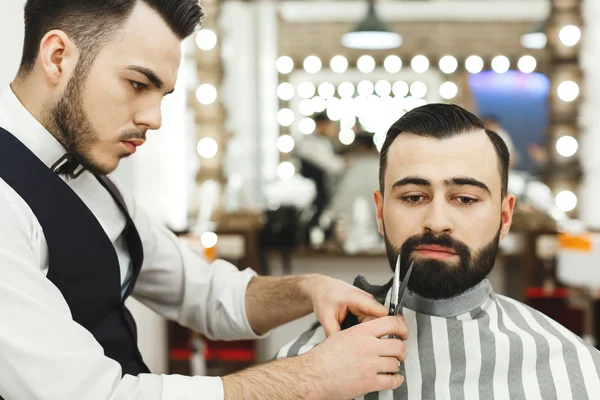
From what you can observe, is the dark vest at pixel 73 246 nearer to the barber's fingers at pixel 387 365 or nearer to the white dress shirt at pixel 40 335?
the white dress shirt at pixel 40 335

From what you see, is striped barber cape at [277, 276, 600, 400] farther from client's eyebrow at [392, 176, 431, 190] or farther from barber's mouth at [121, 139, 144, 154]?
barber's mouth at [121, 139, 144, 154]

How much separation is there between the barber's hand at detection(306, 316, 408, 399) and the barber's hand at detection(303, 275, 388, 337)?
0.10 metres

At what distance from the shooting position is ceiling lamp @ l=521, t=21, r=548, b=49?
6126 millimetres

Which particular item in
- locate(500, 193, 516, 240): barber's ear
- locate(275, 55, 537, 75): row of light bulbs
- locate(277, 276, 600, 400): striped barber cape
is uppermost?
locate(275, 55, 537, 75): row of light bulbs

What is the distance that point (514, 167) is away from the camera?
640 centimetres

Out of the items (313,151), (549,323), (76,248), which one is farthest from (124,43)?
(313,151)

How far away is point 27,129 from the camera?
4.60 ft

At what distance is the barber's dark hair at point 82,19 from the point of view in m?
1.38

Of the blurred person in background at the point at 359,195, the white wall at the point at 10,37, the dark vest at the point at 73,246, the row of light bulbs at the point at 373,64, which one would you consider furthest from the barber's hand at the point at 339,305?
the row of light bulbs at the point at 373,64

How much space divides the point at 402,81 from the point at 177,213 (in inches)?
120

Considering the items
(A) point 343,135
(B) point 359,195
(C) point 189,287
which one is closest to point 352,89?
(A) point 343,135

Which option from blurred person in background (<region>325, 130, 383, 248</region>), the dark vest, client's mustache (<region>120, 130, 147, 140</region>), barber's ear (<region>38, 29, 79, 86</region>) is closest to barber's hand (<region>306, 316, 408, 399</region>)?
the dark vest

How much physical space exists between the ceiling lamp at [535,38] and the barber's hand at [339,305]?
5.23 metres

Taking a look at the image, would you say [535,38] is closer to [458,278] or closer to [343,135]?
[343,135]
